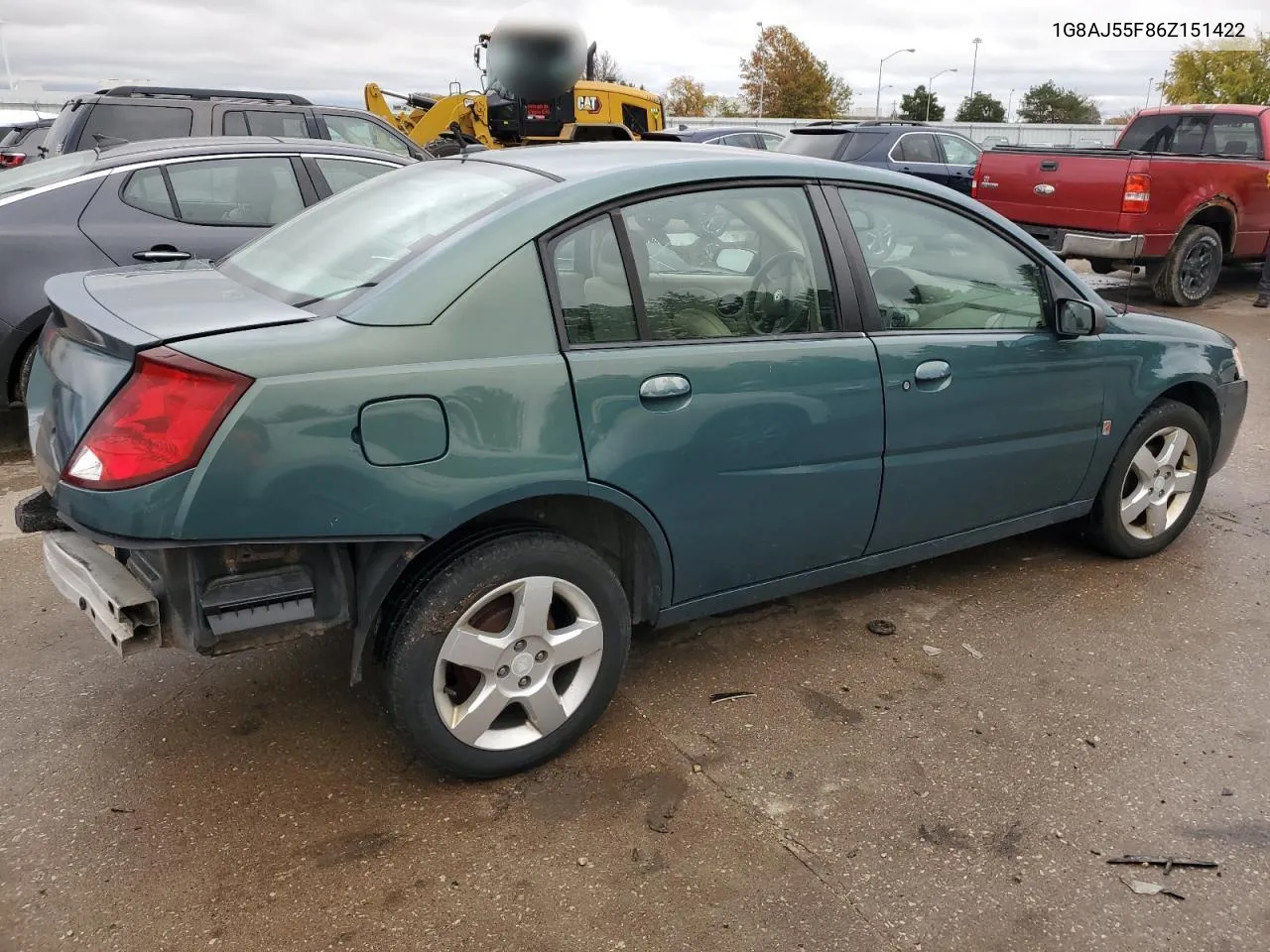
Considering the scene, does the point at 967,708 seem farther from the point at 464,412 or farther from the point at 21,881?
the point at 21,881

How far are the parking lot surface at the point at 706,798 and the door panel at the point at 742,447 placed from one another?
0.50 meters

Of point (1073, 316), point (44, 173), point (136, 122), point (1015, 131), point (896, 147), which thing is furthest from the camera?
point (1015, 131)

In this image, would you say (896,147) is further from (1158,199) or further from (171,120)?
(171,120)

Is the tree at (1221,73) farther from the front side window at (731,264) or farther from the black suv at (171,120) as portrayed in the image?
the front side window at (731,264)

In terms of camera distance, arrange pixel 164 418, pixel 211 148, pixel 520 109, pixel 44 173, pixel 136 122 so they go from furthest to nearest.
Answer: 1. pixel 520 109
2. pixel 136 122
3. pixel 211 148
4. pixel 44 173
5. pixel 164 418

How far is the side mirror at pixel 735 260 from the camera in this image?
3.14 meters

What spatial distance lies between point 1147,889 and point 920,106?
71208 millimetres

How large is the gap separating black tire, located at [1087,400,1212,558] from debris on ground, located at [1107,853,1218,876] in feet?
6.32

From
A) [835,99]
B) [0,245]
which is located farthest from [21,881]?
[835,99]

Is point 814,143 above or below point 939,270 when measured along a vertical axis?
above

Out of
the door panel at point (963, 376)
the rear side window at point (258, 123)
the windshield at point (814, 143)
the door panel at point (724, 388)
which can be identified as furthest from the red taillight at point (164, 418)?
the windshield at point (814, 143)

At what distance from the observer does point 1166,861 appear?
259 cm

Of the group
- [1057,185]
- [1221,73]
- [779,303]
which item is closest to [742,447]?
[779,303]

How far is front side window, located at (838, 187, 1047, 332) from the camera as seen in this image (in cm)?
340
